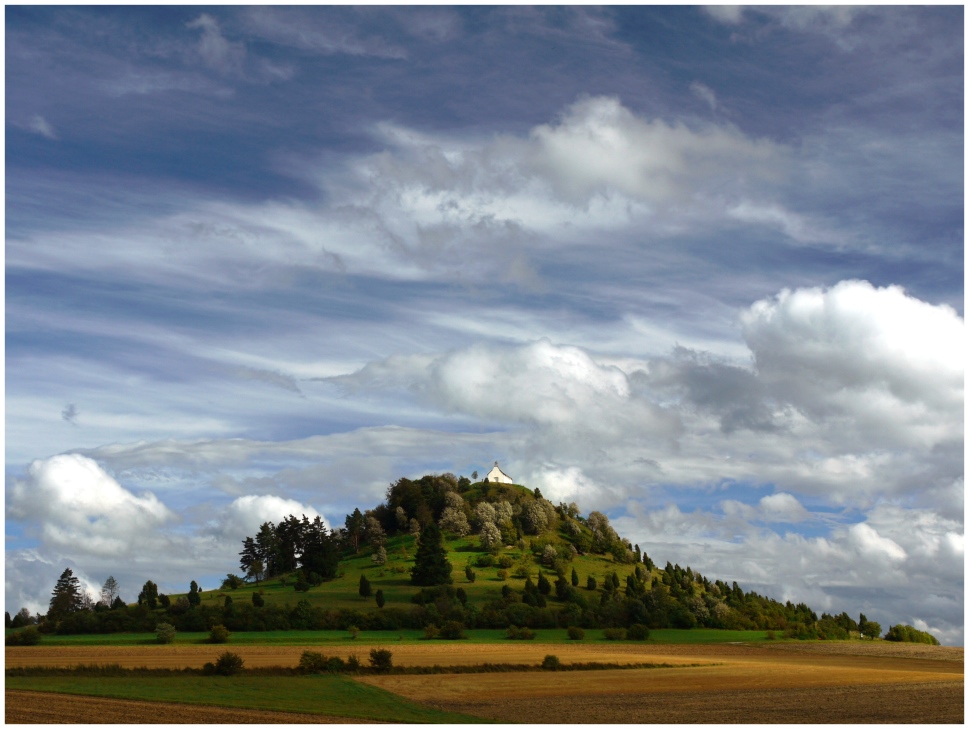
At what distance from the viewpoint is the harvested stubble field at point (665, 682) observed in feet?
188

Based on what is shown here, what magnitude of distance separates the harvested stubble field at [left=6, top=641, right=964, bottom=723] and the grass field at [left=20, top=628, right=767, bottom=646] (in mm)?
8574

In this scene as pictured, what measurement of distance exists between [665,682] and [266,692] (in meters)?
37.2

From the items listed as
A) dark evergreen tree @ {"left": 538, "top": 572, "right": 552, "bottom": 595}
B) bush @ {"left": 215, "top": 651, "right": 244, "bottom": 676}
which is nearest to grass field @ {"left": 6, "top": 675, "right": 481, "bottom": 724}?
bush @ {"left": 215, "top": 651, "right": 244, "bottom": 676}

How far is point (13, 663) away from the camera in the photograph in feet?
292

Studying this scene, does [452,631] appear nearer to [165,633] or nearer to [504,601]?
[504,601]

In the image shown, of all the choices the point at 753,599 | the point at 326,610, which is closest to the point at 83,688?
the point at 326,610

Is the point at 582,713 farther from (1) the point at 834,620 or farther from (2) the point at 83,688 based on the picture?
(1) the point at 834,620

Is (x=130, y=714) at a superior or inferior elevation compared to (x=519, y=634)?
superior

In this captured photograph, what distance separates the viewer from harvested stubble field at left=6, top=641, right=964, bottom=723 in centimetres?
5731

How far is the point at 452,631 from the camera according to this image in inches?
5236

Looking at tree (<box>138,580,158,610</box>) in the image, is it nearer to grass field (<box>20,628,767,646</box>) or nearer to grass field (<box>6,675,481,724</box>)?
grass field (<box>20,628,767,646</box>)

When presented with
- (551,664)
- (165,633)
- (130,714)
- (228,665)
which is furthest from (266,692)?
(165,633)

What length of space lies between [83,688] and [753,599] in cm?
15616

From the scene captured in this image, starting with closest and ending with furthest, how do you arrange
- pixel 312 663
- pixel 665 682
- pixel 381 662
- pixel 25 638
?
pixel 665 682, pixel 312 663, pixel 381 662, pixel 25 638
